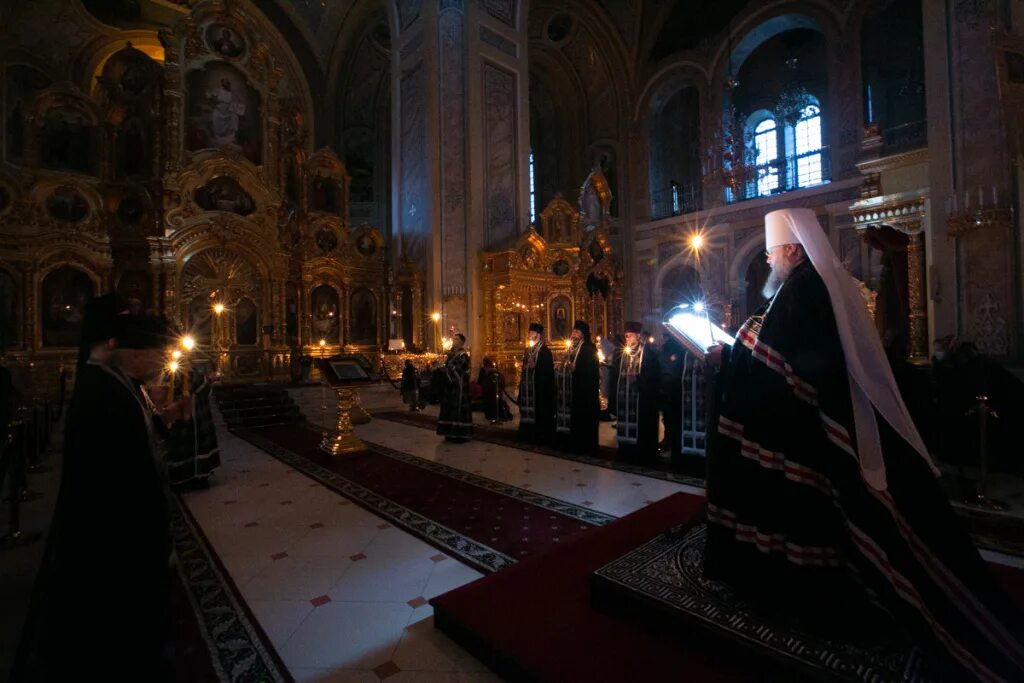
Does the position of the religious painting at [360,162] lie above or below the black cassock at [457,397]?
above

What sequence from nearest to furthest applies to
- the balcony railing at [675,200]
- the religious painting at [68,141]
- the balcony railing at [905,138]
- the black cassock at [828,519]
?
1. the black cassock at [828,519]
2. the balcony railing at [905,138]
3. the religious painting at [68,141]
4. the balcony railing at [675,200]

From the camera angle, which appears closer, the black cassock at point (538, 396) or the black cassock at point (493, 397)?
the black cassock at point (538, 396)

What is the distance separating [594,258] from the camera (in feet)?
52.9

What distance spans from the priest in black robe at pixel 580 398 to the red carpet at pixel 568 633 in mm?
3834

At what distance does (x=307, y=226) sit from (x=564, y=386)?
11.7 metres

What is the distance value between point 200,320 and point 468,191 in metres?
8.44

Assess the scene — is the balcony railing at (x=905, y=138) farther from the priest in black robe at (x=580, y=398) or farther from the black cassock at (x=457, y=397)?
the black cassock at (x=457, y=397)

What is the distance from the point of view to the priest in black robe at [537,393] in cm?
770

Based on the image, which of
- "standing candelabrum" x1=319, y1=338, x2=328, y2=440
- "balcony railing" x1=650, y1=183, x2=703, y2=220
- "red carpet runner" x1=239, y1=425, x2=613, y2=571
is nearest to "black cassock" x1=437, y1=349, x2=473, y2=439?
"red carpet runner" x1=239, y1=425, x2=613, y2=571

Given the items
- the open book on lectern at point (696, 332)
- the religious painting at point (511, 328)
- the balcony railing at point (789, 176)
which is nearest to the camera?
the open book on lectern at point (696, 332)

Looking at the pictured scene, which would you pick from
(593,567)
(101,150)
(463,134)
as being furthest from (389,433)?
(101,150)

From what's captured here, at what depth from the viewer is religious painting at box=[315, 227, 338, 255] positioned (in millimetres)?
15391

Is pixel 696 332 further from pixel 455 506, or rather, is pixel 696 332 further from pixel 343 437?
pixel 343 437

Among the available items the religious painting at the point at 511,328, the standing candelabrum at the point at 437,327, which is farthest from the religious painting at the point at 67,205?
A: the religious painting at the point at 511,328
